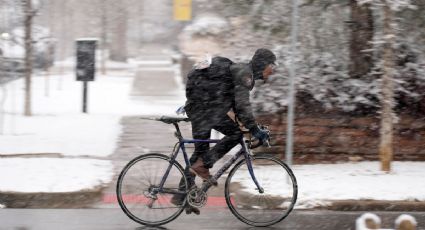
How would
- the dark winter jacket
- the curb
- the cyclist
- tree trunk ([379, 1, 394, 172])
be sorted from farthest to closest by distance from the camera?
tree trunk ([379, 1, 394, 172]), the curb, the cyclist, the dark winter jacket

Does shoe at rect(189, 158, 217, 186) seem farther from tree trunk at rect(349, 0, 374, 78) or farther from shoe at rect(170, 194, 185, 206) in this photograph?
tree trunk at rect(349, 0, 374, 78)

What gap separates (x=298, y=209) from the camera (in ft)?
22.6

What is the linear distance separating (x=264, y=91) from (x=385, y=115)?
76.2 inches

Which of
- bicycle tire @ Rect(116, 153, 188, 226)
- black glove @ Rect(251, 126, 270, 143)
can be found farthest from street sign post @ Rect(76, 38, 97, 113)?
black glove @ Rect(251, 126, 270, 143)

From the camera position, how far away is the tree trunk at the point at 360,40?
9664 mm

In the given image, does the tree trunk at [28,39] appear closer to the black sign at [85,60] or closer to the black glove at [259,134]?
the black sign at [85,60]

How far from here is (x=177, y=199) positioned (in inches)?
242

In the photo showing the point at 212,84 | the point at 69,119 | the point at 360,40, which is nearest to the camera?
the point at 212,84

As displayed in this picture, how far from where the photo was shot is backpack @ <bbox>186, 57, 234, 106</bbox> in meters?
6.02

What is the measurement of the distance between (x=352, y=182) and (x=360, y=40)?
2872 millimetres

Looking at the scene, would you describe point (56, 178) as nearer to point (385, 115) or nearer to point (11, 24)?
point (385, 115)

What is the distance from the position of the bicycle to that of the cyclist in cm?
9

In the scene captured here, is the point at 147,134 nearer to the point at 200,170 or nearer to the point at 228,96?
the point at 200,170

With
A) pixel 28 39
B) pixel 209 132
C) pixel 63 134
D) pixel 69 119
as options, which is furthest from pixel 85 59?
pixel 209 132
